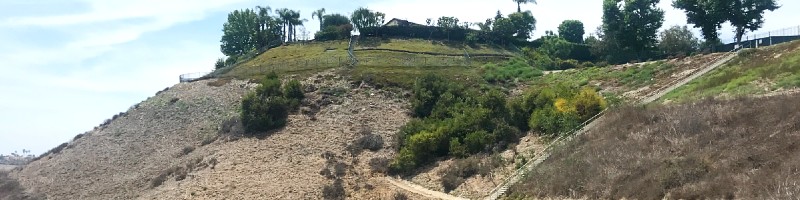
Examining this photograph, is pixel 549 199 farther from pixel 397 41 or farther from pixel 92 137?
pixel 397 41

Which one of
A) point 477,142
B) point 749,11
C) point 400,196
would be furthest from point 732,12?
point 400,196

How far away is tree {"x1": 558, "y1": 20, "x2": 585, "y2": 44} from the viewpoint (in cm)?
9519

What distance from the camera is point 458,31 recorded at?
8144cm

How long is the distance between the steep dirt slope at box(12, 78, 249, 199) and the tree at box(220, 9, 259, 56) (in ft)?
94.3

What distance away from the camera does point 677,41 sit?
6266cm

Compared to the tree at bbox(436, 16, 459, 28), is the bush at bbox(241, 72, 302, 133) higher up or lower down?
lower down

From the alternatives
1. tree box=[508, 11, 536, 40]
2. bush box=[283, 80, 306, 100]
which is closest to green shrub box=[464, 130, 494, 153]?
bush box=[283, 80, 306, 100]

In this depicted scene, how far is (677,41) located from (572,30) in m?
33.2

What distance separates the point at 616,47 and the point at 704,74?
2784 centimetres

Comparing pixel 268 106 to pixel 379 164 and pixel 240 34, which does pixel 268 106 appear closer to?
pixel 379 164

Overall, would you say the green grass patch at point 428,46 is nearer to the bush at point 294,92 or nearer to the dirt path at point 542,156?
the bush at point 294,92

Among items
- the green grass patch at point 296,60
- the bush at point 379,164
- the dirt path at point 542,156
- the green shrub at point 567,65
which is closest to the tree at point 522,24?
the green shrub at point 567,65

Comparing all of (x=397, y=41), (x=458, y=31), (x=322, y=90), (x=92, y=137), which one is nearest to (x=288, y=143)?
(x=322, y=90)

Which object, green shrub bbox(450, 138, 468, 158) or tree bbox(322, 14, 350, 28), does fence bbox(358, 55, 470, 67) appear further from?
green shrub bbox(450, 138, 468, 158)
